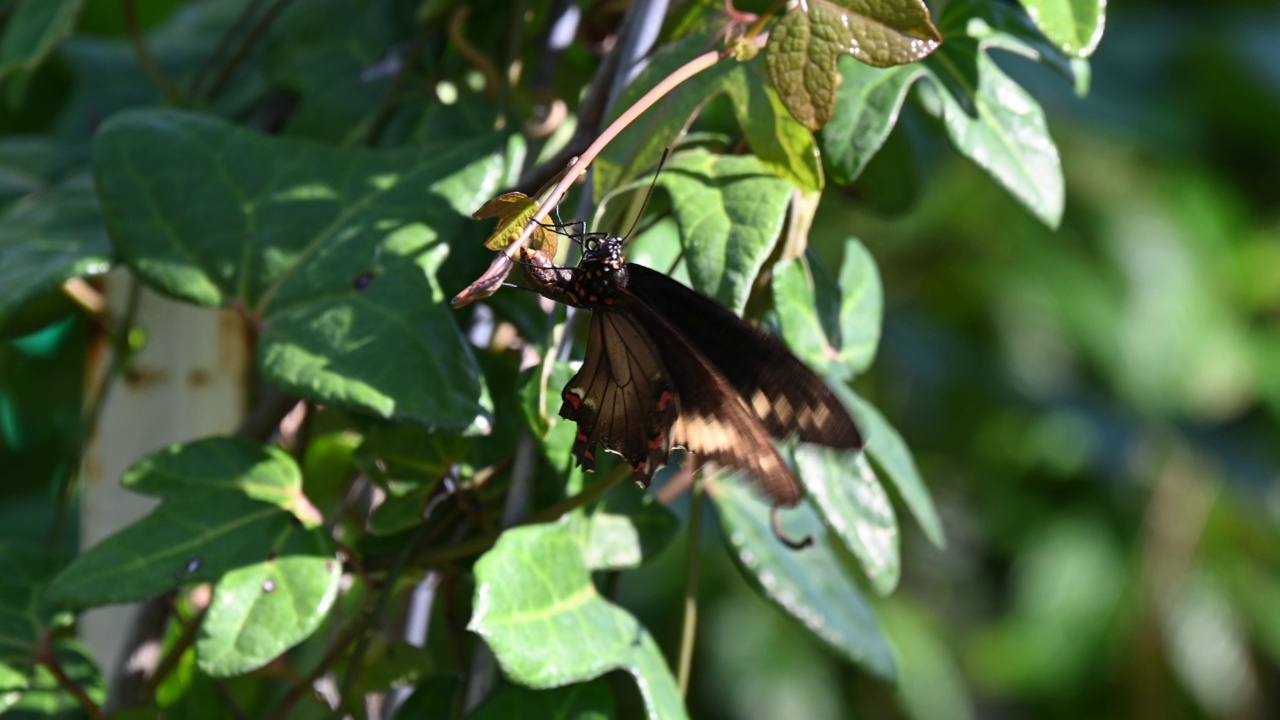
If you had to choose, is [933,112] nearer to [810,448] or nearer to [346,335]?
[810,448]

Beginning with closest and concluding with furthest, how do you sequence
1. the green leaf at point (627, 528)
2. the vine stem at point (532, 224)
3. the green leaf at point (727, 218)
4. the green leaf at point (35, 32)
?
1. the vine stem at point (532, 224)
2. the green leaf at point (727, 218)
3. the green leaf at point (627, 528)
4. the green leaf at point (35, 32)

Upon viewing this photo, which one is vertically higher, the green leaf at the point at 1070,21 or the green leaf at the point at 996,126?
the green leaf at the point at 1070,21

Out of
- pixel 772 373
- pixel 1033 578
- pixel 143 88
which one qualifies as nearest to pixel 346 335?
pixel 772 373

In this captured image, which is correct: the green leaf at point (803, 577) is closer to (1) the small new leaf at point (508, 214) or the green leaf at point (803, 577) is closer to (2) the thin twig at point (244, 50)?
(1) the small new leaf at point (508, 214)

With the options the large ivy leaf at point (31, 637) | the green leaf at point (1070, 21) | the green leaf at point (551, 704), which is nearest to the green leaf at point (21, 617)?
the large ivy leaf at point (31, 637)

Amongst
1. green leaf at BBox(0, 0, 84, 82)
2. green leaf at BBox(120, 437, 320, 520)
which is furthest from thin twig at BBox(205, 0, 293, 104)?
green leaf at BBox(120, 437, 320, 520)

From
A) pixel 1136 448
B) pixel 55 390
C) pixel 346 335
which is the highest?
pixel 346 335

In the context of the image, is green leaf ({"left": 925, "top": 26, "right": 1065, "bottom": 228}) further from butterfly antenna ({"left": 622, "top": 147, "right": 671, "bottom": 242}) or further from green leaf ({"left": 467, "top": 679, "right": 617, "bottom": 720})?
green leaf ({"left": 467, "top": 679, "right": 617, "bottom": 720})
